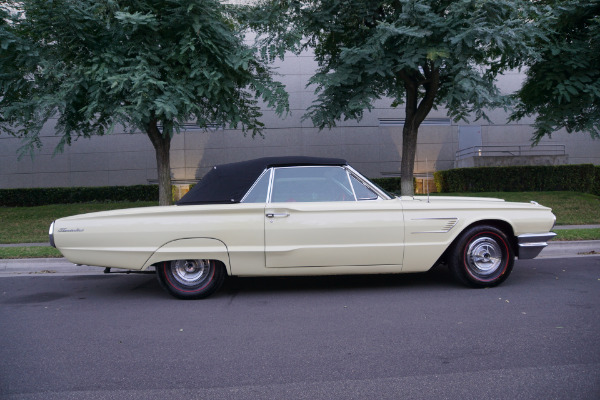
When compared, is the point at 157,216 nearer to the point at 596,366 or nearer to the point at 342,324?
the point at 342,324

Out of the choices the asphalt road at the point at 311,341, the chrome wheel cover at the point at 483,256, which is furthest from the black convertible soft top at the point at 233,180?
the chrome wheel cover at the point at 483,256

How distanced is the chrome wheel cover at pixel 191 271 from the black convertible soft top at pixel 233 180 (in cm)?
73

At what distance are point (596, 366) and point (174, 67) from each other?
31.4 feet

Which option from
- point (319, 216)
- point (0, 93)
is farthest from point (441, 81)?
point (0, 93)

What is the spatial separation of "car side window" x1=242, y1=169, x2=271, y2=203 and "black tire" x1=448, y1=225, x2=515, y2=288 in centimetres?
242

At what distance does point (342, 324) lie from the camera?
14.3 feet

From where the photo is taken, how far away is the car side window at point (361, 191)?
551 centimetres

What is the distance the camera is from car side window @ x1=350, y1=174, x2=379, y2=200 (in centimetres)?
551

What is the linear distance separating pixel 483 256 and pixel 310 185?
2.31 meters

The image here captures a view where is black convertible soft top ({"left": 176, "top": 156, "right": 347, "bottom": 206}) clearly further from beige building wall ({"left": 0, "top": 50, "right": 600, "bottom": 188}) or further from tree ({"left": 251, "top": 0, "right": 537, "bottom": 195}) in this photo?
beige building wall ({"left": 0, "top": 50, "right": 600, "bottom": 188})

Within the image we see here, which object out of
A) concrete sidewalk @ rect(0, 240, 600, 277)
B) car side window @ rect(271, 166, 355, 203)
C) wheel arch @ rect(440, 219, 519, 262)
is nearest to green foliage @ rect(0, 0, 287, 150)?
concrete sidewalk @ rect(0, 240, 600, 277)

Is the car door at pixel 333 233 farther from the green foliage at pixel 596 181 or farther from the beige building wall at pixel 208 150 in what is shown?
the green foliage at pixel 596 181

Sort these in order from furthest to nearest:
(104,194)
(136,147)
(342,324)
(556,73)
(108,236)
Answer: (136,147) → (104,194) → (556,73) → (108,236) → (342,324)

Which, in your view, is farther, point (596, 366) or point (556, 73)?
point (556, 73)
